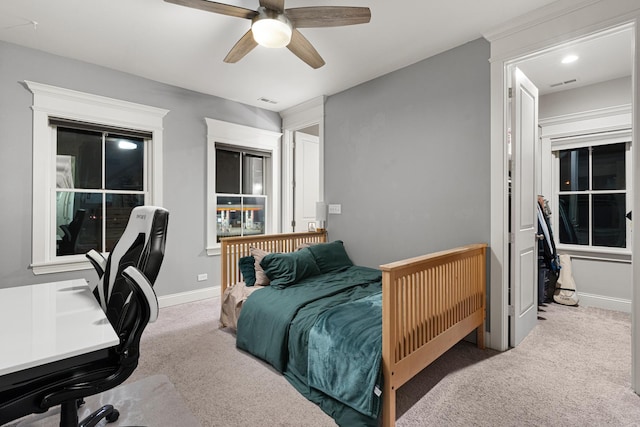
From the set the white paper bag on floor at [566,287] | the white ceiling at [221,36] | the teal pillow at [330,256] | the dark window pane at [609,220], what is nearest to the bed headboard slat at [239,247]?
the teal pillow at [330,256]

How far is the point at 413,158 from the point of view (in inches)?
125

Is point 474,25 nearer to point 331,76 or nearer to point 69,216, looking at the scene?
point 331,76

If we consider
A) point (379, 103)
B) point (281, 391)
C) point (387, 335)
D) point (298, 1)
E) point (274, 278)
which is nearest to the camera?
point (387, 335)

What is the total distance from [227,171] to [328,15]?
8.95 ft

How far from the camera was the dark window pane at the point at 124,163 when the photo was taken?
11.1 ft

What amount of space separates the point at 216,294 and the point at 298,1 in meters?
3.32

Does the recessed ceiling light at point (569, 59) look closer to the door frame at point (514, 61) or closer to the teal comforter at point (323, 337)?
the door frame at point (514, 61)

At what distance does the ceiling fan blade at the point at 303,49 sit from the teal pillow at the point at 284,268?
1.68 meters

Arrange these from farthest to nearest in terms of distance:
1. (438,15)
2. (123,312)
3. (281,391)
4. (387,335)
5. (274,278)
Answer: (274,278), (438,15), (281,391), (387,335), (123,312)

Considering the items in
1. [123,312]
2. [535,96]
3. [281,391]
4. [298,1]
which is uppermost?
[298,1]

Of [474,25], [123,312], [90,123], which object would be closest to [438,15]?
[474,25]

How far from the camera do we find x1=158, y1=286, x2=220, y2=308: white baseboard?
3588 millimetres

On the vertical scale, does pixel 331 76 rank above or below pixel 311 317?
above

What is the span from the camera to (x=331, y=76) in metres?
3.46
